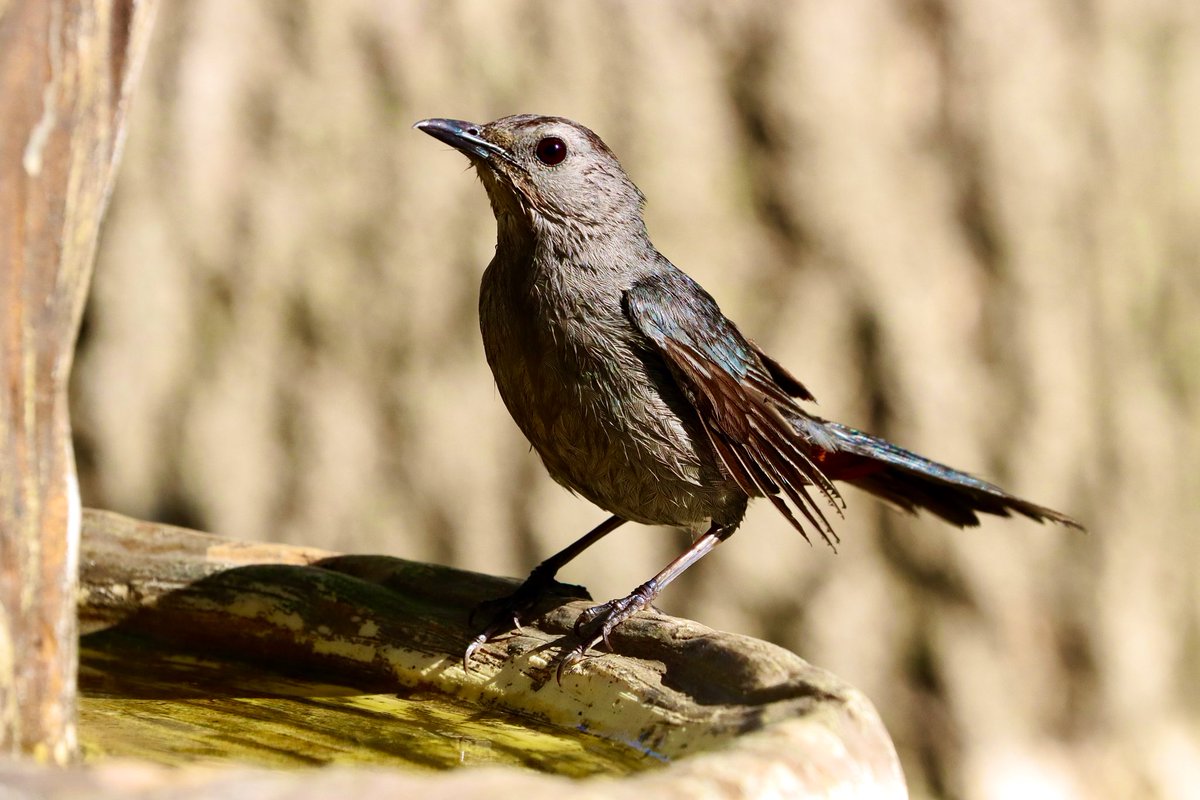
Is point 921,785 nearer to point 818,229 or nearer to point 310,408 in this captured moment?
point 818,229

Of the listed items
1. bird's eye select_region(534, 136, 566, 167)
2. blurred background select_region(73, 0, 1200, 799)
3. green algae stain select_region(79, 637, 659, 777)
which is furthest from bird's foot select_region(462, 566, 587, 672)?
blurred background select_region(73, 0, 1200, 799)

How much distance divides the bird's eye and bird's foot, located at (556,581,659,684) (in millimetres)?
1361

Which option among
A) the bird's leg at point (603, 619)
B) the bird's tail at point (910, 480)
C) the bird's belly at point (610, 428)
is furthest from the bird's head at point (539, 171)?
the bird's leg at point (603, 619)

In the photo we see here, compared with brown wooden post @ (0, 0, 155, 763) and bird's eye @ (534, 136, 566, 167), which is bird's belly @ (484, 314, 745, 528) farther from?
brown wooden post @ (0, 0, 155, 763)

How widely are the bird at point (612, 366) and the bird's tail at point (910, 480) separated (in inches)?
5.7

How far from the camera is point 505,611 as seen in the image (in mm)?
3195

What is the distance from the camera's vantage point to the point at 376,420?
6.16 metres

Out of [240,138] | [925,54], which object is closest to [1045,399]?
[925,54]

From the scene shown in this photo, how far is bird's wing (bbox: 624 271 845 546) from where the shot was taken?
3.48m

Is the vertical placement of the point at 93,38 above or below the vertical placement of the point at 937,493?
above

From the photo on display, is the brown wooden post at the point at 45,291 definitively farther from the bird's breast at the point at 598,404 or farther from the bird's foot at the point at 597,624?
the bird's breast at the point at 598,404

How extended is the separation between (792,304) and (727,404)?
2572 millimetres

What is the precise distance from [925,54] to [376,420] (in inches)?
119

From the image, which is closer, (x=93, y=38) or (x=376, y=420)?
(x=93, y=38)
